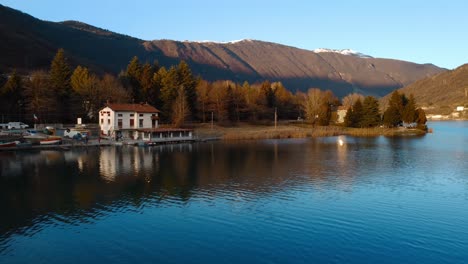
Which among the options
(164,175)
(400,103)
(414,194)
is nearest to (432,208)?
(414,194)

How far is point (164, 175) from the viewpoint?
3716cm

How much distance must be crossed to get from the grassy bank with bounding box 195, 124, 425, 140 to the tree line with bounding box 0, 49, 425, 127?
4.20 meters

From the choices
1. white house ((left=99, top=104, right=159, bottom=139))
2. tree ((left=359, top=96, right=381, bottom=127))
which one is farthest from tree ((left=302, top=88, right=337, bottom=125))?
white house ((left=99, top=104, right=159, bottom=139))

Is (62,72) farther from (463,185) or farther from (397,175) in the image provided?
(463,185)

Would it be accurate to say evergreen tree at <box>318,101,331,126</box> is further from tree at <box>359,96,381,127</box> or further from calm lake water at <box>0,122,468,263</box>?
calm lake water at <box>0,122,468,263</box>

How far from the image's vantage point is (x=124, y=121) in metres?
71.1

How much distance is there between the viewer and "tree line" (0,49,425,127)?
73131mm

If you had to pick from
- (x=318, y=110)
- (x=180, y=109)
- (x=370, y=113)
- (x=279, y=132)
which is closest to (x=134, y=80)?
(x=180, y=109)

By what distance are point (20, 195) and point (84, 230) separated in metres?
11.2

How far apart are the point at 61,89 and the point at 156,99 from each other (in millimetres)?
20124

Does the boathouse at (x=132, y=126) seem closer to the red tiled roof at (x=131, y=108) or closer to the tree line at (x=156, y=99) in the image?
the red tiled roof at (x=131, y=108)

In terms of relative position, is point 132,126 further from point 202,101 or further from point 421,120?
point 421,120

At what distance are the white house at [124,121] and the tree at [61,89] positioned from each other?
377 inches

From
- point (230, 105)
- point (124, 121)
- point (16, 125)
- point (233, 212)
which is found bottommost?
point (233, 212)
